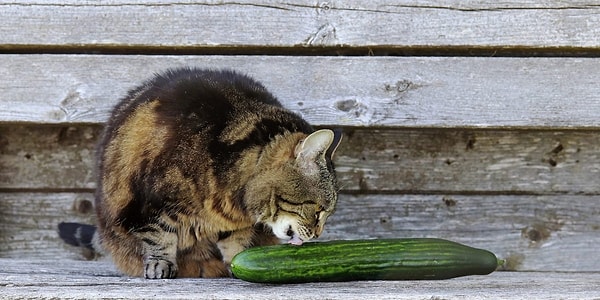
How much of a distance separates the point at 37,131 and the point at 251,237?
1.06 meters

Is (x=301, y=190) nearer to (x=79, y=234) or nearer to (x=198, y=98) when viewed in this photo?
(x=198, y=98)

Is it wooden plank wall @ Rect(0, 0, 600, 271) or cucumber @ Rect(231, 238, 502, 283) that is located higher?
wooden plank wall @ Rect(0, 0, 600, 271)

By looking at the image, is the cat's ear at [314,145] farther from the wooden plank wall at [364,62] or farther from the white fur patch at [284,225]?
the wooden plank wall at [364,62]

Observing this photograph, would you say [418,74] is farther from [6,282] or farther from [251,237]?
[6,282]

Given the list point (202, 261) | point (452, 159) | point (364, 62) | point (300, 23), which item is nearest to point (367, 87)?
point (364, 62)

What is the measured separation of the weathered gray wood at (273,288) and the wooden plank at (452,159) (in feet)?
2.16

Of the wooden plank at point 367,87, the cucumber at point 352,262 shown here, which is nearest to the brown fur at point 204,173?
the cucumber at point 352,262

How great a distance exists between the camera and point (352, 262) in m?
2.21

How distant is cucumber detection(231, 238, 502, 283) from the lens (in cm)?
216

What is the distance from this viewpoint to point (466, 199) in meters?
3.00

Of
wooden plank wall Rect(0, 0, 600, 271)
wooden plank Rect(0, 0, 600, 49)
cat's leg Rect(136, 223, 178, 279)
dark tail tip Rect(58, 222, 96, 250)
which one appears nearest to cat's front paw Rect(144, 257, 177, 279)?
cat's leg Rect(136, 223, 178, 279)

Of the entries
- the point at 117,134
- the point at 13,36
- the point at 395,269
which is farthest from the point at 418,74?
the point at 13,36

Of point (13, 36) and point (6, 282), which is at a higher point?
point (13, 36)

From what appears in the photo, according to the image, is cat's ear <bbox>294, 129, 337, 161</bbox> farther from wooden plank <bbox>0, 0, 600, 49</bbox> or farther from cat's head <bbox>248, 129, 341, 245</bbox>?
wooden plank <bbox>0, 0, 600, 49</bbox>
